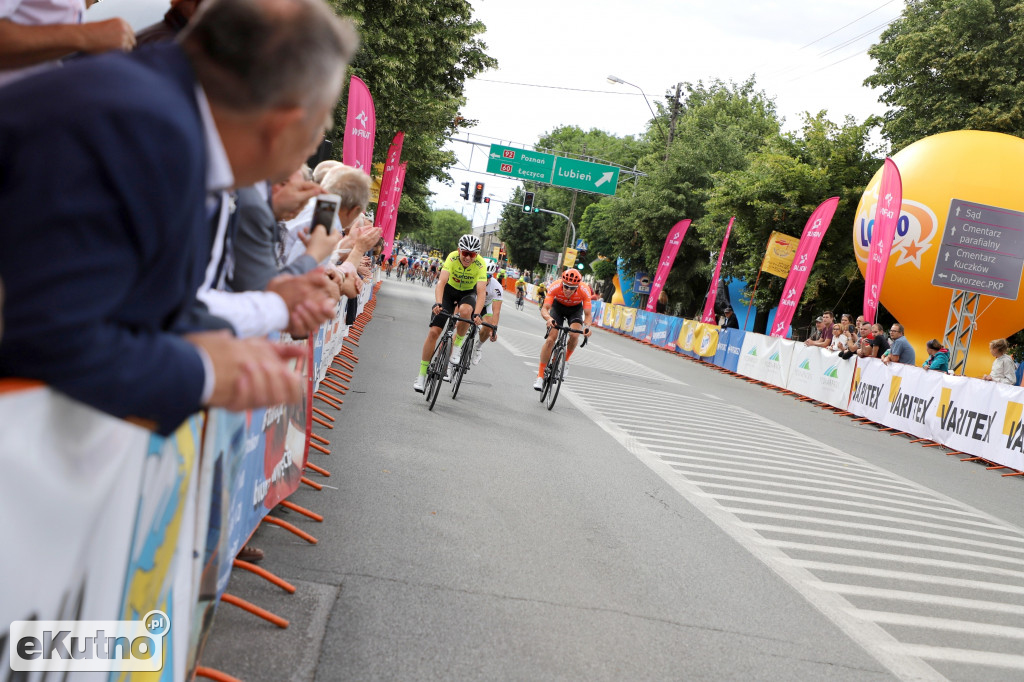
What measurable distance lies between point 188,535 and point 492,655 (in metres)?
1.92

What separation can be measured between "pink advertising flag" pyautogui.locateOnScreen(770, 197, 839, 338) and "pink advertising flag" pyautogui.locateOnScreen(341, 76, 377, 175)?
13260 millimetres

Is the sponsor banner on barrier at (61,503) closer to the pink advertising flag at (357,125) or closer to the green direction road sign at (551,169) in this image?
the pink advertising flag at (357,125)

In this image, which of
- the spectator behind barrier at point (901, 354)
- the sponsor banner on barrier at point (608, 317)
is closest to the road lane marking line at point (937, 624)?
the spectator behind barrier at point (901, 354)

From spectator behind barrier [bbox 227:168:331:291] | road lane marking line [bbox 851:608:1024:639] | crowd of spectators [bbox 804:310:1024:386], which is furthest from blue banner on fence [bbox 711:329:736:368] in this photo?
spectator behind barrier [bbox 227:168:331:291]

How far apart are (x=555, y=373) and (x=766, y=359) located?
12.4 metres

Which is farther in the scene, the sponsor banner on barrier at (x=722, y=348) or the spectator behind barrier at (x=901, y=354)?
the sponsor banner on barrier at (x=722, y=348)

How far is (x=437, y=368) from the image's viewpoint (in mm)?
10445

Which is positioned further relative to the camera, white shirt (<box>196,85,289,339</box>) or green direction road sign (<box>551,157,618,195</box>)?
green direction road sign (<box>551,157,618,195</box>)

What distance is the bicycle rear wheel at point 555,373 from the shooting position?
12178mm

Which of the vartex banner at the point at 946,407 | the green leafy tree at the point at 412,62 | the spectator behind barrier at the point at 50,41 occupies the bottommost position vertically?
the vartex banner at the point at 946,407

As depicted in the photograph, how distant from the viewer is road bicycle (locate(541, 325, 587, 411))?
40.1 feet

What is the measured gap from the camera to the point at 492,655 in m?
3.88

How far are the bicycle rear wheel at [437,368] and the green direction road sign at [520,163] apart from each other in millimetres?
36445

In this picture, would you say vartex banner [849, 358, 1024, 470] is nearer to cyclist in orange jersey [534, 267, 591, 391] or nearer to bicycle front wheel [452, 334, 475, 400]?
cyclist in orange jersey [534, 267, 591, 391]
